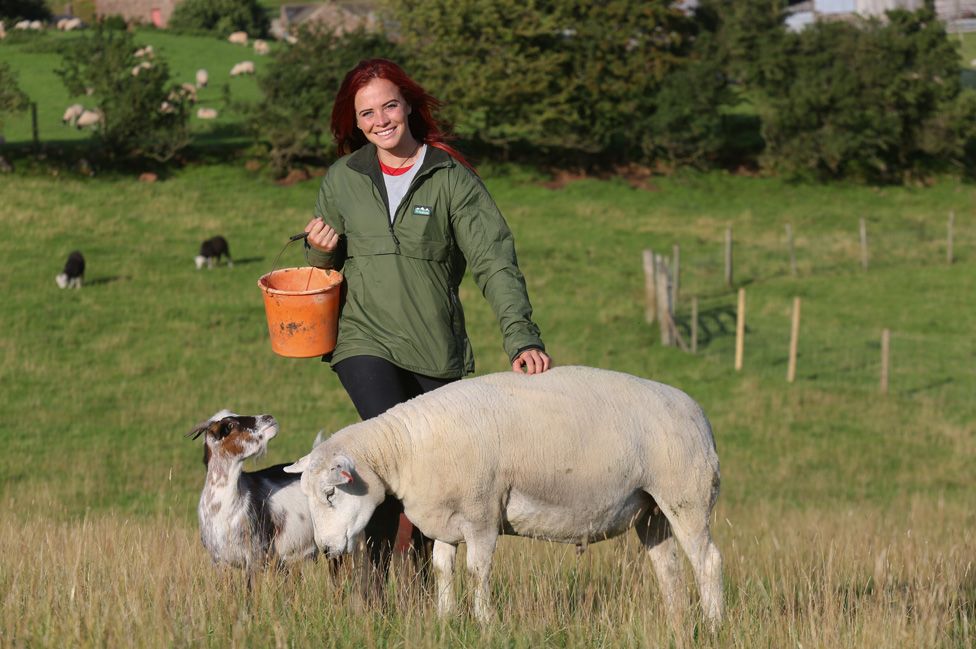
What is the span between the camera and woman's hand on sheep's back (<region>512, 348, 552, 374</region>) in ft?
18.0

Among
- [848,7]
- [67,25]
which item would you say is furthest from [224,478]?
[67,25]

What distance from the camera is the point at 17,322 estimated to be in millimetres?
25922

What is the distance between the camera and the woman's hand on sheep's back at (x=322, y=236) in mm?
5852

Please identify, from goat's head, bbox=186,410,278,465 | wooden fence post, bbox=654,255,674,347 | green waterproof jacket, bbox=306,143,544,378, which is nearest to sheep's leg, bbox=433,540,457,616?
green waterproof jacket, bbox=306,143,544,378

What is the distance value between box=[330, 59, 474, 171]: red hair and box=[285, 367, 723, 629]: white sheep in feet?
3.90

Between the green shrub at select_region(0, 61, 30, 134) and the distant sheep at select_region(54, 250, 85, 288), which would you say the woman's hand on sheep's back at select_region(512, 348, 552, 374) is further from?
the green shrub at select_region(0, 61, 30, 134)

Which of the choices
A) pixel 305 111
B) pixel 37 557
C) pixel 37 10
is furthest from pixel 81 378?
pixel 37 10

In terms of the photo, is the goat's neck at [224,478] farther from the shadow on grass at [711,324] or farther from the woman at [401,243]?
the shadow on grass at [711,324]

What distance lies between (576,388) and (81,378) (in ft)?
61.9

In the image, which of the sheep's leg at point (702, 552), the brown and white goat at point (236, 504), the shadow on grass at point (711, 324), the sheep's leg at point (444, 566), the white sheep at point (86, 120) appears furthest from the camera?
the white sheep at point (86, 120)

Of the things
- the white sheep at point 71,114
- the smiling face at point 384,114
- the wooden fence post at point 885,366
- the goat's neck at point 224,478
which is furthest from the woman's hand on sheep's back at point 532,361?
the white sheep at point 71,114

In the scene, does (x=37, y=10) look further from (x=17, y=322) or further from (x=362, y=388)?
(x=362, y=388)

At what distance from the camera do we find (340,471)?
194 inches

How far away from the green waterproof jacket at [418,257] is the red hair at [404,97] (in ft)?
0.49
